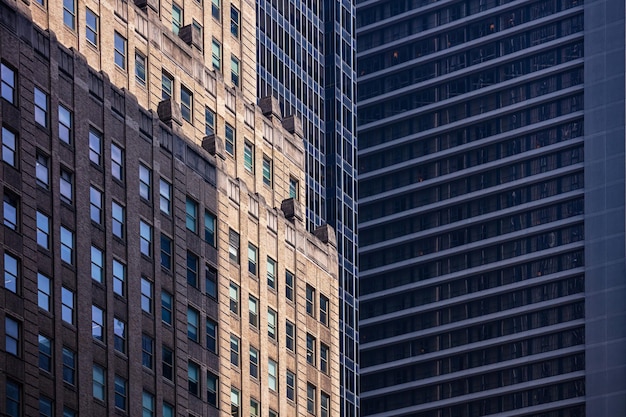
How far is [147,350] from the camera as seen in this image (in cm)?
8338

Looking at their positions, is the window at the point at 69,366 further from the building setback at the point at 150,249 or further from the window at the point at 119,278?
the window at the point at 119,278

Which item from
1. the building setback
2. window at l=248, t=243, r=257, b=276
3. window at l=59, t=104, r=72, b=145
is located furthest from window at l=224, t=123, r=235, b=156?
window at l=59, t=104, r=72, b=145

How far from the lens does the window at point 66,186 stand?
256 feet

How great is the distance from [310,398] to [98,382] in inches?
929

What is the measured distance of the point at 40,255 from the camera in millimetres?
75500

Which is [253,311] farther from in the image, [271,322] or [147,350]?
[147,350]

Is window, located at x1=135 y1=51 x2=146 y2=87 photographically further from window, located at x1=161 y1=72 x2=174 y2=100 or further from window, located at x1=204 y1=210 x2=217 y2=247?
window, located at x1=204 y1=210 x2=217 y2=247

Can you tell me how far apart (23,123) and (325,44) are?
124 metres

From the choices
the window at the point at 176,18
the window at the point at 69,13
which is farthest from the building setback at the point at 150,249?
the window at the point at 176,18

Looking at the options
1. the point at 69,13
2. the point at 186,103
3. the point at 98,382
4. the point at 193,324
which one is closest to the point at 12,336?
the point at 98,382

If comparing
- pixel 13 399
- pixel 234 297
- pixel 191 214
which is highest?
pixel 191 214

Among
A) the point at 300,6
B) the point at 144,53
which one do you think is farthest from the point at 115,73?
the point at 300,6

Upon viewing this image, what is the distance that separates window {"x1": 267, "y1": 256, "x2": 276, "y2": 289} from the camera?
96.6 metres

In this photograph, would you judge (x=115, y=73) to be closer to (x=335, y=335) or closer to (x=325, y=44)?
(x=335, y=335)
